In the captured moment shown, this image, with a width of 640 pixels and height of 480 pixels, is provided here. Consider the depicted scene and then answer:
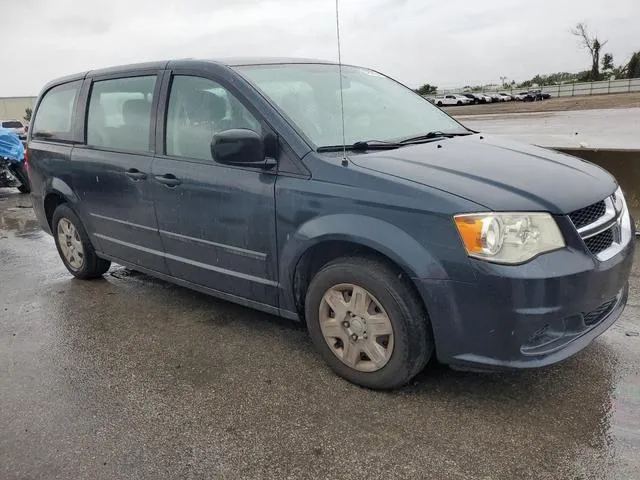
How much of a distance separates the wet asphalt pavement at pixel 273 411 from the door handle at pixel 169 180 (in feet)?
3.44

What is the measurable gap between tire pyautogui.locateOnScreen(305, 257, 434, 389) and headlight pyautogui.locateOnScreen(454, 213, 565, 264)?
0.42 metres

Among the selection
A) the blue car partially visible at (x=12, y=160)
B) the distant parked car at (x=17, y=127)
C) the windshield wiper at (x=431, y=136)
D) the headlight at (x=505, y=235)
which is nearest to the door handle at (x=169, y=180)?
the windshield wiper at (x=431, y=136)

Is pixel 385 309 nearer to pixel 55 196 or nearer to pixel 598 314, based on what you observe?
pixel 598 314

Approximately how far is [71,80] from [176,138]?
1.84 metres

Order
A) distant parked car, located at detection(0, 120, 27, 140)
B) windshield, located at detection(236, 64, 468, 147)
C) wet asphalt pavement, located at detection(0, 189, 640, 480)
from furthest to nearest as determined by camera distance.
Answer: distant parked car, located at detection(0, 120, 27, 140) → windshield, located at detection(236, 64, 468, 147) → wet asphalt pavement, located at detection(0, 189, 640, 480)

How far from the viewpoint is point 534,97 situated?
54344mm

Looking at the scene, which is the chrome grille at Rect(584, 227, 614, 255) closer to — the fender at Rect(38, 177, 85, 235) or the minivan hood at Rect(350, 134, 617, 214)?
A: the minivan hood at Rect(350, 134, 617, 214)

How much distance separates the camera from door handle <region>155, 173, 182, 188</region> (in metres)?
3.77

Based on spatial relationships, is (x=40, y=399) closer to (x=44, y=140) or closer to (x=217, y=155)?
(x=217, y=155)

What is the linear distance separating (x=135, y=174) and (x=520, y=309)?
2803mm

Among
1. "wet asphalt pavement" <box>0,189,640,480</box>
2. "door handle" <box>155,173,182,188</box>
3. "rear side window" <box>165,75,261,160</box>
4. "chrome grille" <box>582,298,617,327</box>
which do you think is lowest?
"wet asphalt pavement" <box>0,189,640,480</box>

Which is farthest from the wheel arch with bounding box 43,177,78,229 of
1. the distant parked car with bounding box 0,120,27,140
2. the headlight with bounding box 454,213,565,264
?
the distant parked car with bounding box 0,120,27,140

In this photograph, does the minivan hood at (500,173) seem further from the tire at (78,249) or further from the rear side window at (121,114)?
the tire at (78,249)

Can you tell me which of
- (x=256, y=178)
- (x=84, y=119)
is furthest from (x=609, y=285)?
(x=84, y=119)
